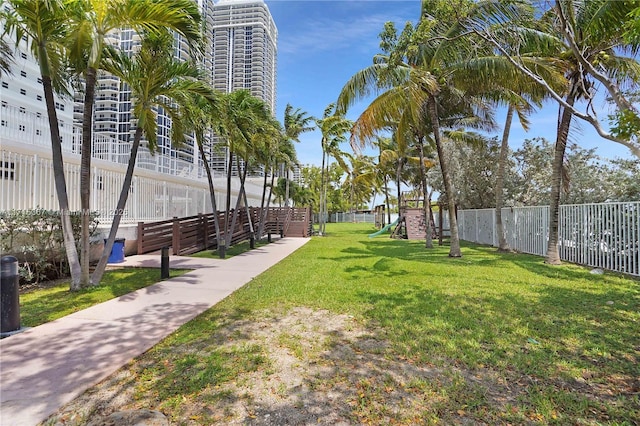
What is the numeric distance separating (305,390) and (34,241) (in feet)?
24.1

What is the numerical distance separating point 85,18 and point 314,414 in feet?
23.6

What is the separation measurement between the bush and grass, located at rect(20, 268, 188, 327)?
2.07 ft

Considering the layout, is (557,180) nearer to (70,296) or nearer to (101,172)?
(70,296)

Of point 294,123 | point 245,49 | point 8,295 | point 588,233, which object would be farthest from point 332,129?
point 245,49

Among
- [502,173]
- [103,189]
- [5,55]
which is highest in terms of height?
[5,55]

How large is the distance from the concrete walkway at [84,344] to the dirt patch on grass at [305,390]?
9.7 inches

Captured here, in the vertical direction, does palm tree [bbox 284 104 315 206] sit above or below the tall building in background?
below

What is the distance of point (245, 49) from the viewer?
59.8 meters

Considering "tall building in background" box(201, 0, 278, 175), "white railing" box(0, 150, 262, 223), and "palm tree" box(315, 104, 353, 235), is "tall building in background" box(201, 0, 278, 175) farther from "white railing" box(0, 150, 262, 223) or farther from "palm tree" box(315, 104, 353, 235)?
"white railing" box(0, 150, 262, 223)

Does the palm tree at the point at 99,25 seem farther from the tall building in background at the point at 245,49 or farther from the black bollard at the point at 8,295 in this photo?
the tall building in background at the point at 245,49

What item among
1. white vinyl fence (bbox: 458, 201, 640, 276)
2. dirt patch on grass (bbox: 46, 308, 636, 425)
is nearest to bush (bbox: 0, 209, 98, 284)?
dirt patch on grass (bbox: 46, 308, 636, 425)

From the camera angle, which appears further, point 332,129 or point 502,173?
point 332,129

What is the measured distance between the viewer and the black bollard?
4297 millimetres

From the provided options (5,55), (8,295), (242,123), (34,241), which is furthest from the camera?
(242,123)
